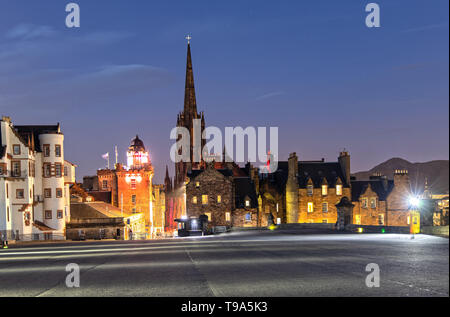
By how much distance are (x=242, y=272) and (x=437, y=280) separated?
22.2 ft

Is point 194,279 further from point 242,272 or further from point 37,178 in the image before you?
point 37,178

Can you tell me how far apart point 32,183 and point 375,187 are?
173 feet

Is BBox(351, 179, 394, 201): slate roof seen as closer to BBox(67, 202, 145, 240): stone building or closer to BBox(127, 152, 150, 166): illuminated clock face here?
BBox(67, 202, 145, 240): stone building

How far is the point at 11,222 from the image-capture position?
229 feet

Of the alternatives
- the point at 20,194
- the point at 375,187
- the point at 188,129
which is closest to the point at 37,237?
the point at 20,194

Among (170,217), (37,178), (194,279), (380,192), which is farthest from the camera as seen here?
(170,217)

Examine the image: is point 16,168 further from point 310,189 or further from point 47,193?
point 310,189

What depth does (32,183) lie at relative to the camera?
75.1 meters

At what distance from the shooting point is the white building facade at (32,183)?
70.1 metres

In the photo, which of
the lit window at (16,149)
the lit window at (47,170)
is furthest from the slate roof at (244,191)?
the lit window at (16,149)

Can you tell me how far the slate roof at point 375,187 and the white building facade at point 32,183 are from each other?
150ft

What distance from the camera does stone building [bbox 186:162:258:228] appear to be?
87125 mm

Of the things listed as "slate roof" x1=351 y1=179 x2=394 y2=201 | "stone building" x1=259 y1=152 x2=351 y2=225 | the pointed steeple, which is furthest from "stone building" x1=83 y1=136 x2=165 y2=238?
the pointed steeple
